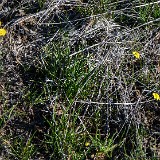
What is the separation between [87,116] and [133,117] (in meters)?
0.29

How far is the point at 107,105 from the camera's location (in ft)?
9.00

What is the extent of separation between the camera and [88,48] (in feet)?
9.85

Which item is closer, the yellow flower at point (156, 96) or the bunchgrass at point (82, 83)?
the bunchgrass at point (82, 83)

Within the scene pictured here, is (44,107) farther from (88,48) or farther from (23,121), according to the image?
(88,48)

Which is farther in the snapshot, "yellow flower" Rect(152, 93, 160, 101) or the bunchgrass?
"yellow flower" Rect(152, 93, 160, 101)

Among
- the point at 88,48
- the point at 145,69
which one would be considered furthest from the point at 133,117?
the point at 88,48

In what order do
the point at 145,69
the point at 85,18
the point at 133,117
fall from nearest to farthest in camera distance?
the point at 133,117
the point at 145,69
the point at 85,18

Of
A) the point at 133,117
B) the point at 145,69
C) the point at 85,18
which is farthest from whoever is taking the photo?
the point at 85,18

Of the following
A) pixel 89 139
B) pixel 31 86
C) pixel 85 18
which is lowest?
pixel 89 139

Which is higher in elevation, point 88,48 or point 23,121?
point 88,48

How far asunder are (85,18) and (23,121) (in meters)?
0.88

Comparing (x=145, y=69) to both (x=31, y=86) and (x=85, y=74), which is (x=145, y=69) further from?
(x=31, y=86)

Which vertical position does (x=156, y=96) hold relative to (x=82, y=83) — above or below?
below

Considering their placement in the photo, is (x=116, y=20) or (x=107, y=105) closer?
(x=107, y=105)
